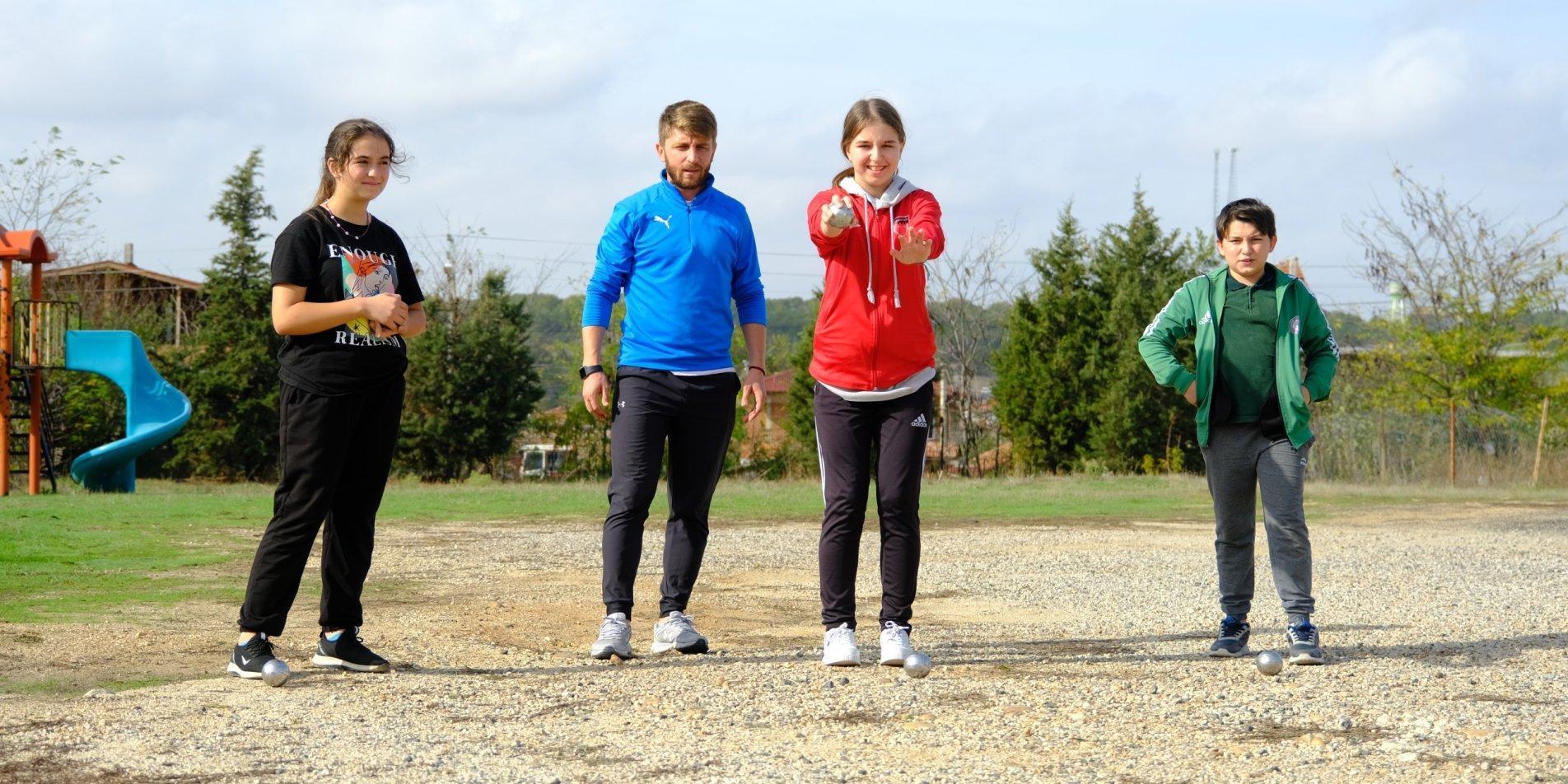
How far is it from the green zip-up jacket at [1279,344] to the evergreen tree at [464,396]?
2251 centimetres

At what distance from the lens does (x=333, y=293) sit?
4863 mm

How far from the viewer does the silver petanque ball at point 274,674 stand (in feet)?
15.1

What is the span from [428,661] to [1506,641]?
423 centimetres

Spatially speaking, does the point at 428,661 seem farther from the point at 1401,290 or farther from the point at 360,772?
the point at 1401,290

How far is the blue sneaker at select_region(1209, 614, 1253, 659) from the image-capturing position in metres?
5.41

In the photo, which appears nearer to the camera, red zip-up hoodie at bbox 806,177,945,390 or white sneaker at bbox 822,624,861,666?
white sneaker at bbox 822,624,861,666

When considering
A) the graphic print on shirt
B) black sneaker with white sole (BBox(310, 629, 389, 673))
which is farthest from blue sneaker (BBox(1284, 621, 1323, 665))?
the graphic print on shirt

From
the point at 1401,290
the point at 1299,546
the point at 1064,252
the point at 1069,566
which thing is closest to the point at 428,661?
the point at 1299,546

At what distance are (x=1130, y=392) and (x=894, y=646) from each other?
22.6 metres

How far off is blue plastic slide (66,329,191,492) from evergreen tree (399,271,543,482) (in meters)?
5.57

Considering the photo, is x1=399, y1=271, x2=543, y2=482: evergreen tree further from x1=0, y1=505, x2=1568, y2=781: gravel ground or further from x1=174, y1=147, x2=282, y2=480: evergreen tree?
x1=0, y1=505, x2=1568, y2=781: gravel ground

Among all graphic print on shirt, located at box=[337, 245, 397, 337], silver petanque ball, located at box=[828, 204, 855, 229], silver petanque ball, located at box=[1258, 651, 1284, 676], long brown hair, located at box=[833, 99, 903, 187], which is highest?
long brown hair, located at box=[833, 99, 903, 187]

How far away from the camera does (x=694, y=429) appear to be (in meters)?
5.50

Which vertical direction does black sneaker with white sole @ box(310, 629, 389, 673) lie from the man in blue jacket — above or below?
below
